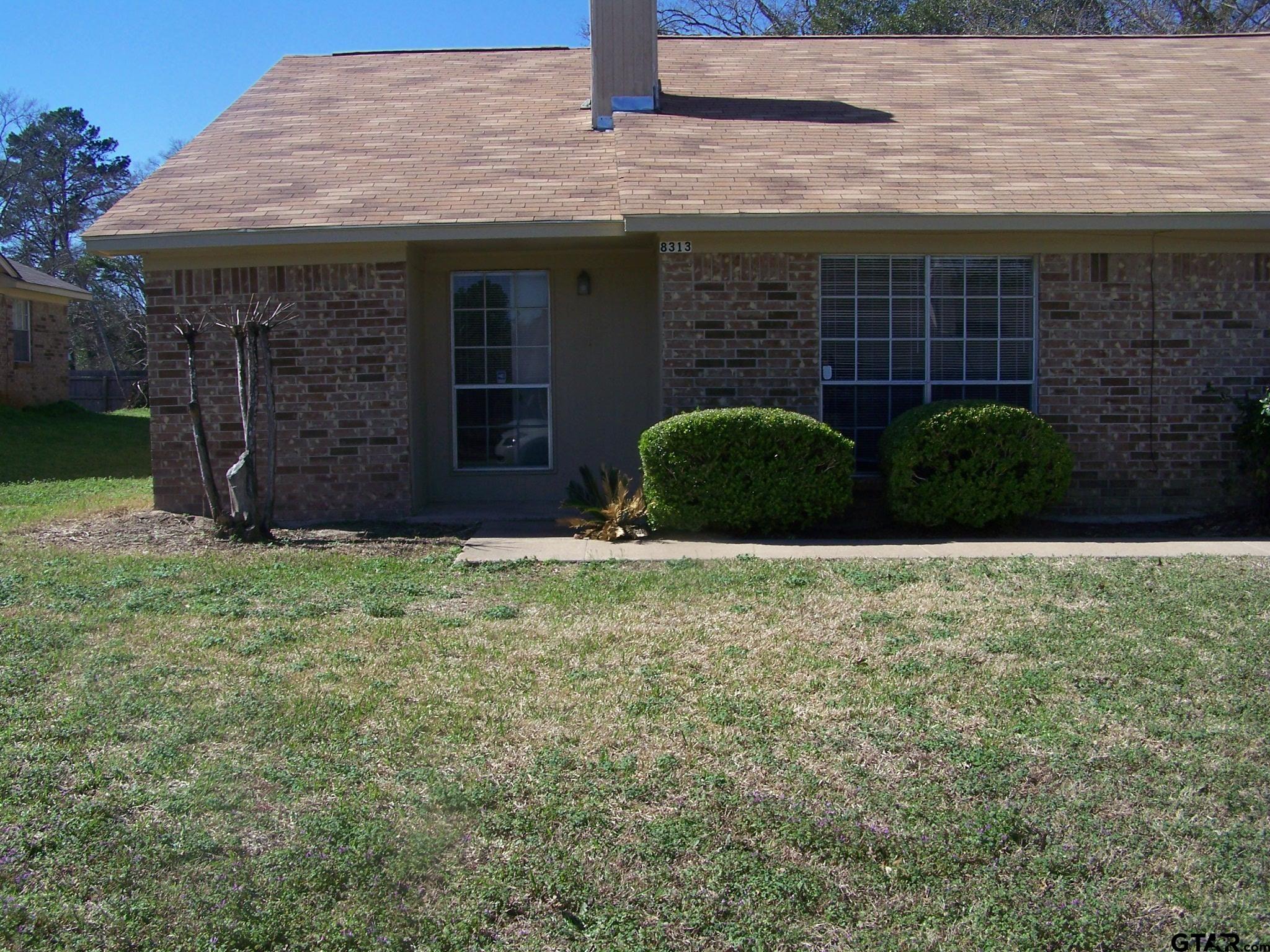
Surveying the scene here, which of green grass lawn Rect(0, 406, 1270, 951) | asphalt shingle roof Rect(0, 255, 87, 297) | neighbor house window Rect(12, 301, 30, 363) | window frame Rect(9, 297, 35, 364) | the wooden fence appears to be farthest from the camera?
the wooden fence

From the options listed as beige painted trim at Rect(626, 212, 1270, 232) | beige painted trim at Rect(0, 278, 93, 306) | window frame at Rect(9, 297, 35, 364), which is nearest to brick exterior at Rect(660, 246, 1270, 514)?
beige painted trim at Rect(626, 212, 1270, 232)

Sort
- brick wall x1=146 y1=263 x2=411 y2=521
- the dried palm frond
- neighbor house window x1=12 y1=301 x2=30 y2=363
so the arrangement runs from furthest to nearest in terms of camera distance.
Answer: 1. neighbor house window x1=12 y1=301 x2=30 y2=363
2. brick wall x1=146 y1=263 x2=411 y2=521
3. the dried palm frond

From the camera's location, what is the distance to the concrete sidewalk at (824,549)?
874 cm

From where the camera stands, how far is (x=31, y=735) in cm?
500

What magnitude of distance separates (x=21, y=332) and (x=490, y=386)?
53.4 feet

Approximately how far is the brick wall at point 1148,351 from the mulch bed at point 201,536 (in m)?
5.59

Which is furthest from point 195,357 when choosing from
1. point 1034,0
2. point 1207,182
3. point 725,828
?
point 1034,0

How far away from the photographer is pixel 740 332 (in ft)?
34.7

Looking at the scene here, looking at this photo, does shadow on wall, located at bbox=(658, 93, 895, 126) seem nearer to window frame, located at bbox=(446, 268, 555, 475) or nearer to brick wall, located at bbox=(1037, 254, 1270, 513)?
Answer: window frame, located at bbox=(446, 268, 555, 475)

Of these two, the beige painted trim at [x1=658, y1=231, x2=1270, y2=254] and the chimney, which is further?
the chimney

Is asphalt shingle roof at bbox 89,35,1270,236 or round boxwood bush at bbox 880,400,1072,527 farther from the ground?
asphalt shingle roof at bbox 89,35,1270,236

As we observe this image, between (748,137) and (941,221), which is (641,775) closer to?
(941,221)

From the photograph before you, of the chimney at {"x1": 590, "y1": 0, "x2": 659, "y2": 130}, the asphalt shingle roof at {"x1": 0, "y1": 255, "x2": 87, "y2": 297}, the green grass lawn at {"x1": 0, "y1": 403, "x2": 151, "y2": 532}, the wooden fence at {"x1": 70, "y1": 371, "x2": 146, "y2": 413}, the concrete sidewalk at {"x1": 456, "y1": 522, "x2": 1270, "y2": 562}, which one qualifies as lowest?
the concrete sidewalk at {"x1": 456, "y1": 522, "x2": 1270, "y2": 562}

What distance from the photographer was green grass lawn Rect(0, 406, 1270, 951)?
3.90 m
